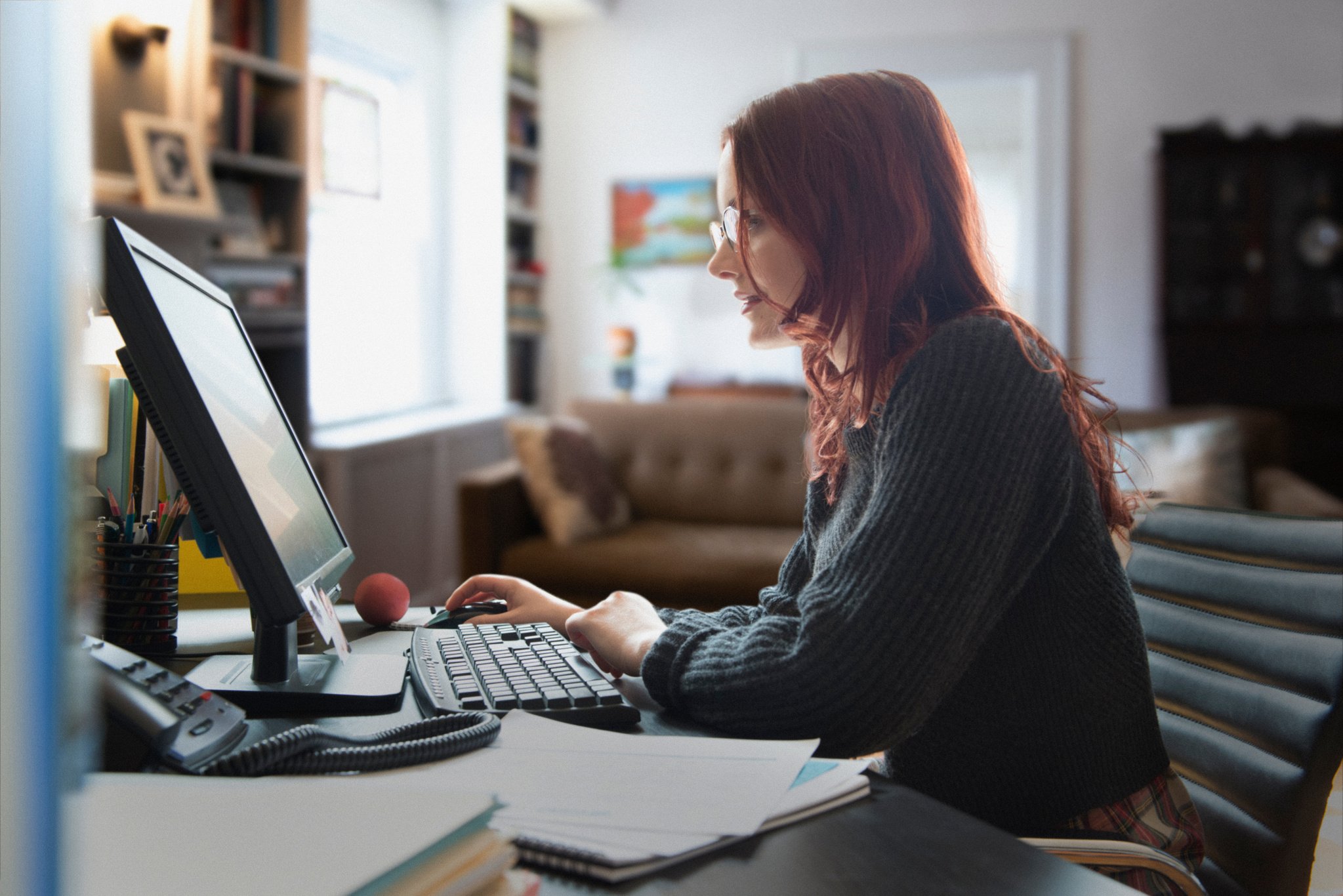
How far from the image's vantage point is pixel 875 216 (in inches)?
34.0

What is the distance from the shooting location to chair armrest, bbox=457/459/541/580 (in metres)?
3.03

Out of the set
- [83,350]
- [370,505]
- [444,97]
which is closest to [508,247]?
[444,97]

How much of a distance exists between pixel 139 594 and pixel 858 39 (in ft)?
15.1

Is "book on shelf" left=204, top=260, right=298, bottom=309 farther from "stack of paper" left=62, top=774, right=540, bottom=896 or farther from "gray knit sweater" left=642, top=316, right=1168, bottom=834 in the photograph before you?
"stack of paper" left=62, top=774, right=540, bottom=896

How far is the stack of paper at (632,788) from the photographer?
52 cm

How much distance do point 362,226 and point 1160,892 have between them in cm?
393

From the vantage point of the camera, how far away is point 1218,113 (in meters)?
4.58

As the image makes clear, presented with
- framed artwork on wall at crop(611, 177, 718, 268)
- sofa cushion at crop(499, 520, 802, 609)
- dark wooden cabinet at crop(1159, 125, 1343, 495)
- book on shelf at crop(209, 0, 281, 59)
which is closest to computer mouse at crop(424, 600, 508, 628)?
sofa cushion at crop(499, 520, 802, 609)

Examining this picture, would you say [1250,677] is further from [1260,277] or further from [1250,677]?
[1260,277]

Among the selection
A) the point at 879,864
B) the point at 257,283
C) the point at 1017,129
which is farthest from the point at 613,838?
the point at 1017,129

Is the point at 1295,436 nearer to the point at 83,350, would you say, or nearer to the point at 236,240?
the point at 236,240

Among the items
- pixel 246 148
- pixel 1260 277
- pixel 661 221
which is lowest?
pixel 1260 277

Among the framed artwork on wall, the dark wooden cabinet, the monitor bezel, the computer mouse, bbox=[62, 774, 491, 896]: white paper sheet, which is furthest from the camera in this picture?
the framed artwork on wall

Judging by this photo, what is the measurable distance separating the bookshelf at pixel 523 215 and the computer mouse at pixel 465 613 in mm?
3874
